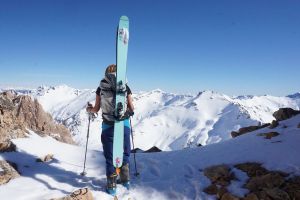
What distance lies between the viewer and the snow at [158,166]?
1051cm

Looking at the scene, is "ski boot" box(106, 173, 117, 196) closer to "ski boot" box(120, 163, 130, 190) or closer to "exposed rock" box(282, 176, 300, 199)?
"ski boot" box(120, 163, 130, 190)

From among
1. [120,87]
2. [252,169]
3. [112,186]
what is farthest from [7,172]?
[252,169]

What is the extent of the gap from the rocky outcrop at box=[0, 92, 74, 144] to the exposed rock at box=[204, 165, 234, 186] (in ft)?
33.3

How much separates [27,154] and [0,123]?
360 cm

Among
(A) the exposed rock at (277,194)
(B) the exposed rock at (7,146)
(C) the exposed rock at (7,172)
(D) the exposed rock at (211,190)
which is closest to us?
(A) the exposed rock at (277,194)

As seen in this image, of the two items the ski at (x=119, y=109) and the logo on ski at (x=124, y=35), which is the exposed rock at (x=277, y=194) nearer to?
the ski at (x=119, y=109)

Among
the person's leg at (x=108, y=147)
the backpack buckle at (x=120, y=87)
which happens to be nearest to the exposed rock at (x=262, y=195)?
the person's leg at (x=108, y=147)

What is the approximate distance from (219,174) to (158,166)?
9.36 ft

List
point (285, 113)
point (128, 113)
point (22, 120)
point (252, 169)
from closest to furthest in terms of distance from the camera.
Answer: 1. point (128, 113)
2. point (252, 169)
3. point (285, 113)
4. point (22, 120)

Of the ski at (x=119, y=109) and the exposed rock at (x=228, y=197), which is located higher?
the ski at (x=119, y=109)

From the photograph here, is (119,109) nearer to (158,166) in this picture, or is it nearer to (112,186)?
(112,186)

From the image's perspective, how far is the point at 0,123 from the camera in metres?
16.9

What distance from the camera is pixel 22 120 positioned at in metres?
20.6

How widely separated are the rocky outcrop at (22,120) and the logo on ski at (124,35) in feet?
28.6
